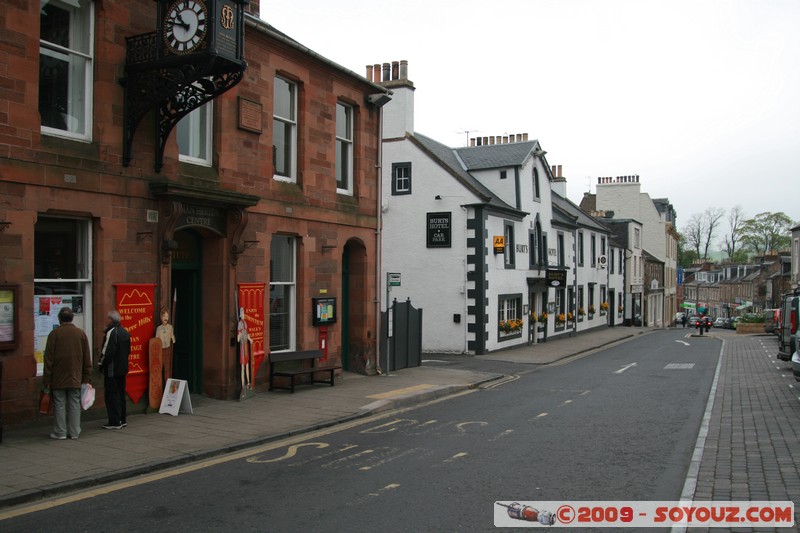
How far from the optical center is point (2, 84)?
977 centimetres

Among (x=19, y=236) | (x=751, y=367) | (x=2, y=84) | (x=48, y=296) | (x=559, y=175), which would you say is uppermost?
(x=559, y=175)

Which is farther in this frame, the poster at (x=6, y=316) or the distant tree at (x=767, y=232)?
the distant tree at (x=767, y=232)

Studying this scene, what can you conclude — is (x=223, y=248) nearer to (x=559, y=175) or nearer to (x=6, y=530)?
(x=6, y=530)

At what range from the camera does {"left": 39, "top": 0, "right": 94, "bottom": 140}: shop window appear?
10.6 metres

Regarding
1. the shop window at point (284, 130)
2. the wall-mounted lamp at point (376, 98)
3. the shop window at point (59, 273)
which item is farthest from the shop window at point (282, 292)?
the wall-mounted lamp at point (376, 98)

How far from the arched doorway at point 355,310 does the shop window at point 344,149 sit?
1.59 m

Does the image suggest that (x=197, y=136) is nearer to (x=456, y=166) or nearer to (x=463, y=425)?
(x=463, y=425)

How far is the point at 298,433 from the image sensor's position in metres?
11.0

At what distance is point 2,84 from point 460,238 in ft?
62.6

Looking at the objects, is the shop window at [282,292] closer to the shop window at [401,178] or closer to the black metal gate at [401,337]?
the black metal gate at [401,337]

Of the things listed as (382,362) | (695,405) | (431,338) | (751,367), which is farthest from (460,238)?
(695,405)

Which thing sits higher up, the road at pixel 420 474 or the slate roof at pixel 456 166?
the slate roof at pixel 456 166

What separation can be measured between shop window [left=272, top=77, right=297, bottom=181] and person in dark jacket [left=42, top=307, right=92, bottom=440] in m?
6.79

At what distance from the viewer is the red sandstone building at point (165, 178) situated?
1002 cm
